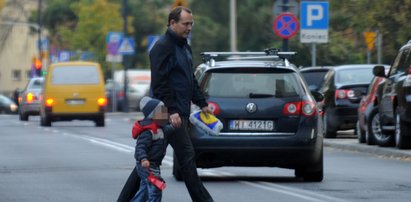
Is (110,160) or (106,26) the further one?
(106,26)

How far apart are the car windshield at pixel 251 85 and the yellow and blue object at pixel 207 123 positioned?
4.61 m

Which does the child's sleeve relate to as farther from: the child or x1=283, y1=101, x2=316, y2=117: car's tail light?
x1=283, y1=101, x2=316, y2=117: car's tail light

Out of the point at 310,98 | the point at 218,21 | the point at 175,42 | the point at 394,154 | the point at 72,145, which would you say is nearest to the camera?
the point at 175,42

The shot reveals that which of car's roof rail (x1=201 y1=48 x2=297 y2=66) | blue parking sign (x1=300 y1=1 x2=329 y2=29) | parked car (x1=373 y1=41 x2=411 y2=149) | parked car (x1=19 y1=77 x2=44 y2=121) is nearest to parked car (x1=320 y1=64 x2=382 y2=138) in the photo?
blue parking sign (x1=300 y1=1 x2=329 y2=29)

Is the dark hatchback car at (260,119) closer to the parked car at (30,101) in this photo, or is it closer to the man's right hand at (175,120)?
the man's right hand at (175,120)

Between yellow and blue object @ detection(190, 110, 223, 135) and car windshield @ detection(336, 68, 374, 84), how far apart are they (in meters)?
17.0

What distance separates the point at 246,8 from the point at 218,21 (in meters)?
6.44

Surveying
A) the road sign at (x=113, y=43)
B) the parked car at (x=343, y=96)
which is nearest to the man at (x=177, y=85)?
the parked car at (x=343, y=96)

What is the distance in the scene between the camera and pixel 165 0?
96125mm

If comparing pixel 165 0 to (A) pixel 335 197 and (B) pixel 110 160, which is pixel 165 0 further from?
(A) pixel 335 197

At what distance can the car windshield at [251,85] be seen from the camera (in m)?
16.4

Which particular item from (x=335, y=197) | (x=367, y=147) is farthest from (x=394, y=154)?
(x=335, y=197)

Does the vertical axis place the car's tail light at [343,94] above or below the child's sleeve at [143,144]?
below

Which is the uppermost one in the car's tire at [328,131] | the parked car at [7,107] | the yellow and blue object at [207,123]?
the yellow and blue object at [207,123]
